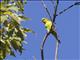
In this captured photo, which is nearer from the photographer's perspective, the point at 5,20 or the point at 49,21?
the point at 5,20

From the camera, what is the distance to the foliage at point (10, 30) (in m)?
3.08

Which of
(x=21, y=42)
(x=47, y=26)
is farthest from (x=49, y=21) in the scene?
(x=21, y=42)

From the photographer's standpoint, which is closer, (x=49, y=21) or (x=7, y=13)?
(x=7, y=13)

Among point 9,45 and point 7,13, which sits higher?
point 7,13

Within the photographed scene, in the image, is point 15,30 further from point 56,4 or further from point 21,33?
point 56,4

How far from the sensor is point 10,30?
314cm

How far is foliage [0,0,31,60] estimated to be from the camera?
3.08 meters

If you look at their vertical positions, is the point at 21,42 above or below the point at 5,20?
below

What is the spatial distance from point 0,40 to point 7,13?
19 cm

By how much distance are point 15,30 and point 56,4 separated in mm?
350

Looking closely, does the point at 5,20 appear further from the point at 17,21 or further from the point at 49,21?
the point at 49,21

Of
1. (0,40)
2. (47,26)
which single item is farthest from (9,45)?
(47,26)

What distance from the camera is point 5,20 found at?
3.07 m

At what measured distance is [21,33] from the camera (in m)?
3.18
